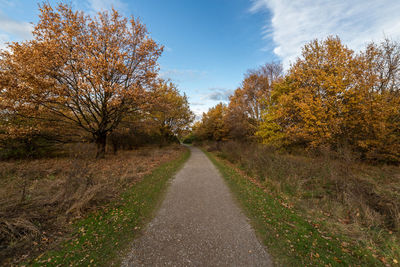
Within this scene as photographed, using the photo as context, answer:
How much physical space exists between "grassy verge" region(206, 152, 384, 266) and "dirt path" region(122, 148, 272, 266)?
14.7 inches

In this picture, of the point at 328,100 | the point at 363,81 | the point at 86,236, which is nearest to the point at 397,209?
the point at 328,100

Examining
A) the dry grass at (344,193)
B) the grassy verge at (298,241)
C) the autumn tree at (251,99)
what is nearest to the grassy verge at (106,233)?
the grassy verge at (298,241)

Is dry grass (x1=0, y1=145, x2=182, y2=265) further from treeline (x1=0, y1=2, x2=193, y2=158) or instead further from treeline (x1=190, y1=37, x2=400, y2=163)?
treeline (x1=190, y1=37, x2=400, y2=163)

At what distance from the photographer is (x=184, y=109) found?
25844mm

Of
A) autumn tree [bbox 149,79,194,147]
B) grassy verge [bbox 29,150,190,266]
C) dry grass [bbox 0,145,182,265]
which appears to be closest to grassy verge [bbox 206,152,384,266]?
grassy verge [bbox 29,150,190,266]

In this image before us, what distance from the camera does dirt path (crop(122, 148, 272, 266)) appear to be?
2803mm

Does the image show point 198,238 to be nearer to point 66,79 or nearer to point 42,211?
point 42,211

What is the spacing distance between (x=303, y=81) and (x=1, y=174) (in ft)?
66.9

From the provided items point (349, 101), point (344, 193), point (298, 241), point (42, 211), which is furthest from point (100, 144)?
point (349, 101)

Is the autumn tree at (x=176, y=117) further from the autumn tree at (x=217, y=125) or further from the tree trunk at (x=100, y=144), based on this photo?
the tree trunk at (x=100, y=144)

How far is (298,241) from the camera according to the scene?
11.3 feet

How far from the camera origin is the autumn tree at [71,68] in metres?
7.73

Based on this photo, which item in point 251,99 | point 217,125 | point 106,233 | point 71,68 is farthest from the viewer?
point 217,125

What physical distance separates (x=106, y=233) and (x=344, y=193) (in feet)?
29.6
